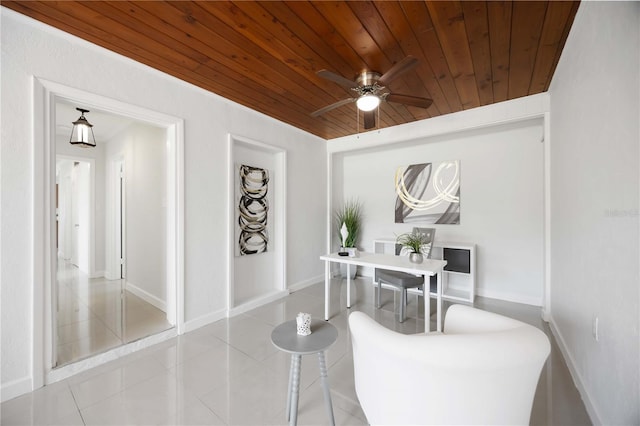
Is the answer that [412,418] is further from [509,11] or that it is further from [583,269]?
[509,11]

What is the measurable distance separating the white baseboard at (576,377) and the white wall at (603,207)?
1 cm

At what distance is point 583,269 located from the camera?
1681 millimetres

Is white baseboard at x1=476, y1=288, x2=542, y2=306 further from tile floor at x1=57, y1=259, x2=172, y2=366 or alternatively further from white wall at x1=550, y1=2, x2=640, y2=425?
tile floor at x1=57, y1=259, x2=172, y2=366

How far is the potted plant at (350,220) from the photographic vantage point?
4340 millimetres

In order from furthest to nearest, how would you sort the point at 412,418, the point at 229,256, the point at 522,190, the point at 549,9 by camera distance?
the point at 522,190 < the point at 229,256 < the point at 549,9 < the point at 412,418

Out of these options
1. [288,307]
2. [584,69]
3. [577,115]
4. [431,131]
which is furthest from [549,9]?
[288,307]

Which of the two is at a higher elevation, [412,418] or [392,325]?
[412,418]

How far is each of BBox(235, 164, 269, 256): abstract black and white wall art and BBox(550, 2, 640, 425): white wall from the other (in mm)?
3265

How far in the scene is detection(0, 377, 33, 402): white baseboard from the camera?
5.38 ft

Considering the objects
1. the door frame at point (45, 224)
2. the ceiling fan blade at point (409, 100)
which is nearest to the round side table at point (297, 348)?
the door frame at point (45, 224)

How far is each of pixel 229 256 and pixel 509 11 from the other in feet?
10.7

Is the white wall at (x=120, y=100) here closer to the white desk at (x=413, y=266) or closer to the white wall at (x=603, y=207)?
the white desk at (x=413, y=266)

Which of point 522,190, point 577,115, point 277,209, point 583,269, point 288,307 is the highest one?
point 577,115

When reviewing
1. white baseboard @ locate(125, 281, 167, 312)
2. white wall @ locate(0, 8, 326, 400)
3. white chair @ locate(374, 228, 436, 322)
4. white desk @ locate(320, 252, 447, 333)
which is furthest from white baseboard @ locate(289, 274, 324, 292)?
white baseboard @ locate(125, 281, 167, 312)
